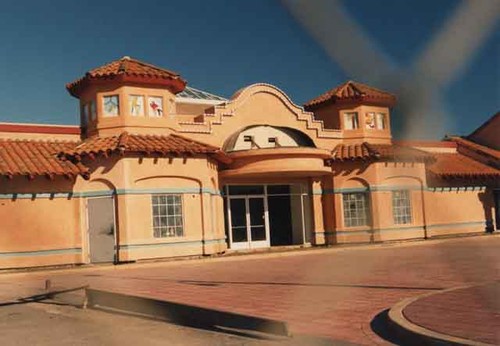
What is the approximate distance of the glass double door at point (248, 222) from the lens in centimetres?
A: 2307

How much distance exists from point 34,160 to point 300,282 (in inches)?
487

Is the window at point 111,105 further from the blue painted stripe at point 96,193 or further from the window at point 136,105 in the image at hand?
the blue painted stripe at point 96,193

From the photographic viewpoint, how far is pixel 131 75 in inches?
795

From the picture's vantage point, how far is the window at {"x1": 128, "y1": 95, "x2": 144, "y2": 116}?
2038 centimetres

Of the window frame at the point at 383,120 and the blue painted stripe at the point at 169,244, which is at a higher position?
the window frame at the point at 383,120

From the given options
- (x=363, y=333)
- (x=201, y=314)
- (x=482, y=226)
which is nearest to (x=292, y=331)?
(x=363, y=333)

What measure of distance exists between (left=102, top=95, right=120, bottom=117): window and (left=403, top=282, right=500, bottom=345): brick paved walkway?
1435 cm

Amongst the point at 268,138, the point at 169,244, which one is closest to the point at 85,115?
the point at 169,244

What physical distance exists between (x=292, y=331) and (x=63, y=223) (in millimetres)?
13729

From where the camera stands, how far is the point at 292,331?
671 cm

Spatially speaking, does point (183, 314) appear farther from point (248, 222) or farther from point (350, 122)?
point (350, 122)

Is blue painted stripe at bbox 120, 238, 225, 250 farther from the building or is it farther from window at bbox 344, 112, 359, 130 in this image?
window at bbox 344, 112, 359, 130

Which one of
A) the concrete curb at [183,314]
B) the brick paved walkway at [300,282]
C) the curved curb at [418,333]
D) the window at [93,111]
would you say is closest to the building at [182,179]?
the window at [93,111]

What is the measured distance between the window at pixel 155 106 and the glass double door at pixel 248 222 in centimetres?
438
